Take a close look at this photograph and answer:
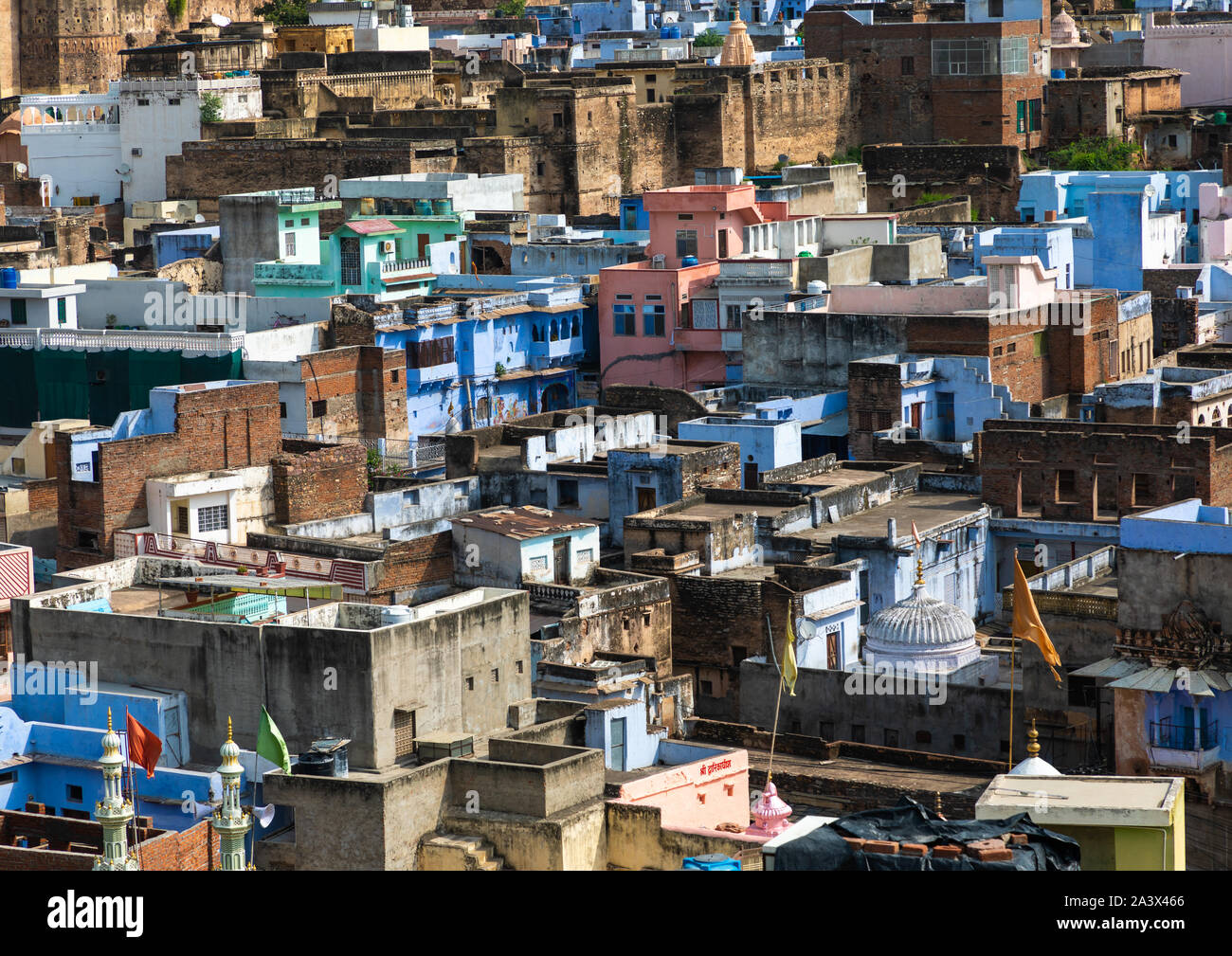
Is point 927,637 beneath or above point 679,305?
beneath

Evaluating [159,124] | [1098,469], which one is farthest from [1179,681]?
[159,124]

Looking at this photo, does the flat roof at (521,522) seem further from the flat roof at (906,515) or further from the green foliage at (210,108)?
the green foliage at (210,108)

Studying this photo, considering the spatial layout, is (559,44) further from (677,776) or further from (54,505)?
(677,776)

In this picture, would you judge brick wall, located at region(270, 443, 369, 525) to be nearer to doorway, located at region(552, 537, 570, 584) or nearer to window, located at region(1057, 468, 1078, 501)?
doorway, located at region(552, 537, 570, 584)

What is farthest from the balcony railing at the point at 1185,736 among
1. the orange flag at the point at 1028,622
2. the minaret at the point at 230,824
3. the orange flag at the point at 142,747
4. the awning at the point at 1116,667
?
the orange flag at the point at 142,747

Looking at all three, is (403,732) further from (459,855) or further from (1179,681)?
(1179,681)

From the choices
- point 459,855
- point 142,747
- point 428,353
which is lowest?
point 459,855
